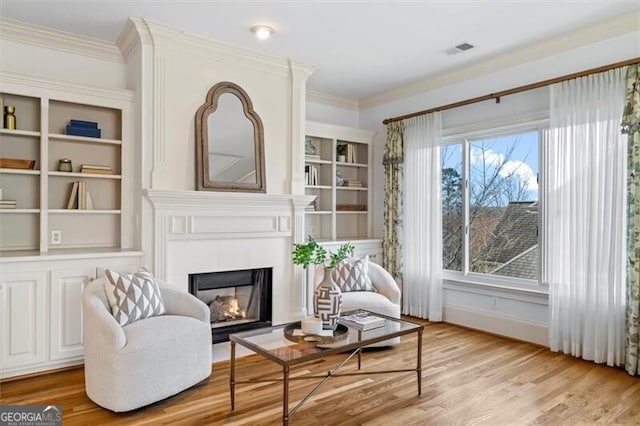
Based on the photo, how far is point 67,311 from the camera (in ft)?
10.9

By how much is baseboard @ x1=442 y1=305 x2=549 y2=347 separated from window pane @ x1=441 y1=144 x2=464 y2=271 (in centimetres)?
51

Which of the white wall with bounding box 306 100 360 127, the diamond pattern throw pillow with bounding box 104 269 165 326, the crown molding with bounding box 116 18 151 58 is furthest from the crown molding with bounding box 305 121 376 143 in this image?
the diamond pattern throw pillow with bounding box 104 269 165 326

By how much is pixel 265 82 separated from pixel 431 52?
1674 millimetres

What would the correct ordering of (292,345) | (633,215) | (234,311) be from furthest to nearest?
(234,311) → (633,215) → (292,345)

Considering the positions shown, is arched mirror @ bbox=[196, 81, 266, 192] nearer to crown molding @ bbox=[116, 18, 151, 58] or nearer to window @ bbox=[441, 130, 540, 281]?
crown molding @ bbox=[116, 18, 151, 58]

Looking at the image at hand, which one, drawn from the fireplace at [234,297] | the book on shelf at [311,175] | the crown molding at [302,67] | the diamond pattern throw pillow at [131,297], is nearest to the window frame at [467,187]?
the book on shelf at [311,175]

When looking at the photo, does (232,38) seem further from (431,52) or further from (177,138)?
(431,52)

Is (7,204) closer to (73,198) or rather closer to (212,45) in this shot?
(73,198)

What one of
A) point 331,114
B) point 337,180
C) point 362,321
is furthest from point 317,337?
point 331,114

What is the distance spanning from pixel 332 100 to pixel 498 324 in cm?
341

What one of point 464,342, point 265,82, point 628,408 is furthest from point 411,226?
point 628,408

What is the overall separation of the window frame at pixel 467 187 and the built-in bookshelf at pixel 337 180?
1215mm

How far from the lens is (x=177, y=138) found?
3.80 metres

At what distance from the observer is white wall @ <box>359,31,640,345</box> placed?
12.0 feet
